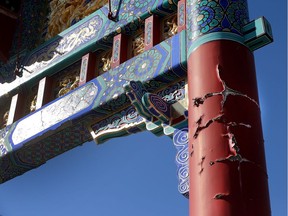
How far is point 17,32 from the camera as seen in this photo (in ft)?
21.2

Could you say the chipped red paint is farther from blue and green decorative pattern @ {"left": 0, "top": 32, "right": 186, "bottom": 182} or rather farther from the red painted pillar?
blue and green decorative pattern @ {"left": 0, "top": 32, "right": 186, "bottom": 182}

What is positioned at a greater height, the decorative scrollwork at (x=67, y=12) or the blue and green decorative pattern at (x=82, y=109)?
the decorative scrollwork at (x=67, y=12)

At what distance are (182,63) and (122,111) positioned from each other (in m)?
0.64

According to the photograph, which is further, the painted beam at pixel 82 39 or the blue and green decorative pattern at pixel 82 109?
the painted beam at pixel 82 39

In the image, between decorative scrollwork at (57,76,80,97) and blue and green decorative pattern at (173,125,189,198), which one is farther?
decorative scrollwork at (57,76,80,97)

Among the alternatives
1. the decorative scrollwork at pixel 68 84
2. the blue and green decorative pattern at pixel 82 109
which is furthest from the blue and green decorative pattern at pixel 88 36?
the blue and green decorative pattern at pixel 82 109

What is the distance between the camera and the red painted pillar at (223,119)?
11.1 ft

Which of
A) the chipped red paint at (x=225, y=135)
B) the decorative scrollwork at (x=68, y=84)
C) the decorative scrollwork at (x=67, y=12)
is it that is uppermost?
the decorative scrollwork at (x=67, y=12)

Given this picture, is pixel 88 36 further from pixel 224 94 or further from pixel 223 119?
pixel 223 119

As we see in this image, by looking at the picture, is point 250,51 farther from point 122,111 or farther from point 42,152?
point 42,152

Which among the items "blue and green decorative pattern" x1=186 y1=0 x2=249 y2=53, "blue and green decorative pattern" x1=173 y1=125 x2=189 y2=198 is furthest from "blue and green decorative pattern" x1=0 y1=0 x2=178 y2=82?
"blue and green decorative pattern" x1=173 y1=125 x2=189 y2=198

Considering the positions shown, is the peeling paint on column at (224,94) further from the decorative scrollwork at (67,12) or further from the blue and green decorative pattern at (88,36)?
the decorative scrollwork at (67,12)

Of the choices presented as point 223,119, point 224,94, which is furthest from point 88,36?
point 223,119

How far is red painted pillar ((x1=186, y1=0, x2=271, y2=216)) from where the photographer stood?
11.1 ft
